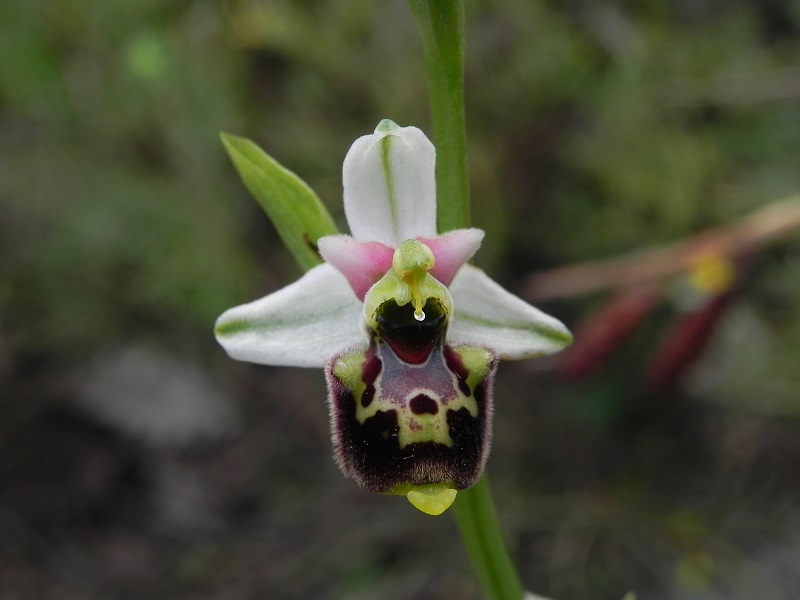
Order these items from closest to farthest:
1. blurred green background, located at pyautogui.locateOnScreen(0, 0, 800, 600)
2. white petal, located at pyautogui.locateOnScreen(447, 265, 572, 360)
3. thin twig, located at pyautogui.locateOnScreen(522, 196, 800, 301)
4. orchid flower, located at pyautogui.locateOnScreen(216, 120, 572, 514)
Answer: orchid flower, located at pyautogui.locateOnScreen(216, 120, 572, 514)
white petal, located at pyautogui.locateOnScreen(447, 265, 572, 360)
thin twig, located at pyautogui.locateOnScreen(522, 196, 800, 301)
blurred green background, located at pyautogui.locateOnScreen(0, 0, 800, 600)

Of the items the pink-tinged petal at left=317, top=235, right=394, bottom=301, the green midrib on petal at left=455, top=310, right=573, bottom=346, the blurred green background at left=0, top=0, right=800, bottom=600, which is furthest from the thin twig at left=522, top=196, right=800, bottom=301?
the pink-tinged petal at left=317, top=235, right=394, bottom=301

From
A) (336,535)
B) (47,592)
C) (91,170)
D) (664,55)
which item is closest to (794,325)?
(664,55)

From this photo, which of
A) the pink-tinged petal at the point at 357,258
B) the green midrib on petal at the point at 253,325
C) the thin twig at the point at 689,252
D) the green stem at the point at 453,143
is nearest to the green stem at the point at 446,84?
the green stem at the point at 453,143

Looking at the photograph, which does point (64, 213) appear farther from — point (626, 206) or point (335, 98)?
point (626, 206)

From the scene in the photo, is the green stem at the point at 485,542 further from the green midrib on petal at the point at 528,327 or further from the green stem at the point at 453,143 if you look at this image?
the green midrib on petal at the point at 528,327

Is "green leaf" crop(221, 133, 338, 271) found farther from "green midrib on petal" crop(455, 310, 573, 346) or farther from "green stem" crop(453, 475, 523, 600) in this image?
"green stem" crop(453, 475, 523, 600)

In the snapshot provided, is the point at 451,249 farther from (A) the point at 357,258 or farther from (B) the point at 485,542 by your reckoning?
(B) the point at 485,542

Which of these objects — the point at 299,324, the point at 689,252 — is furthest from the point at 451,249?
the point at 689,252
